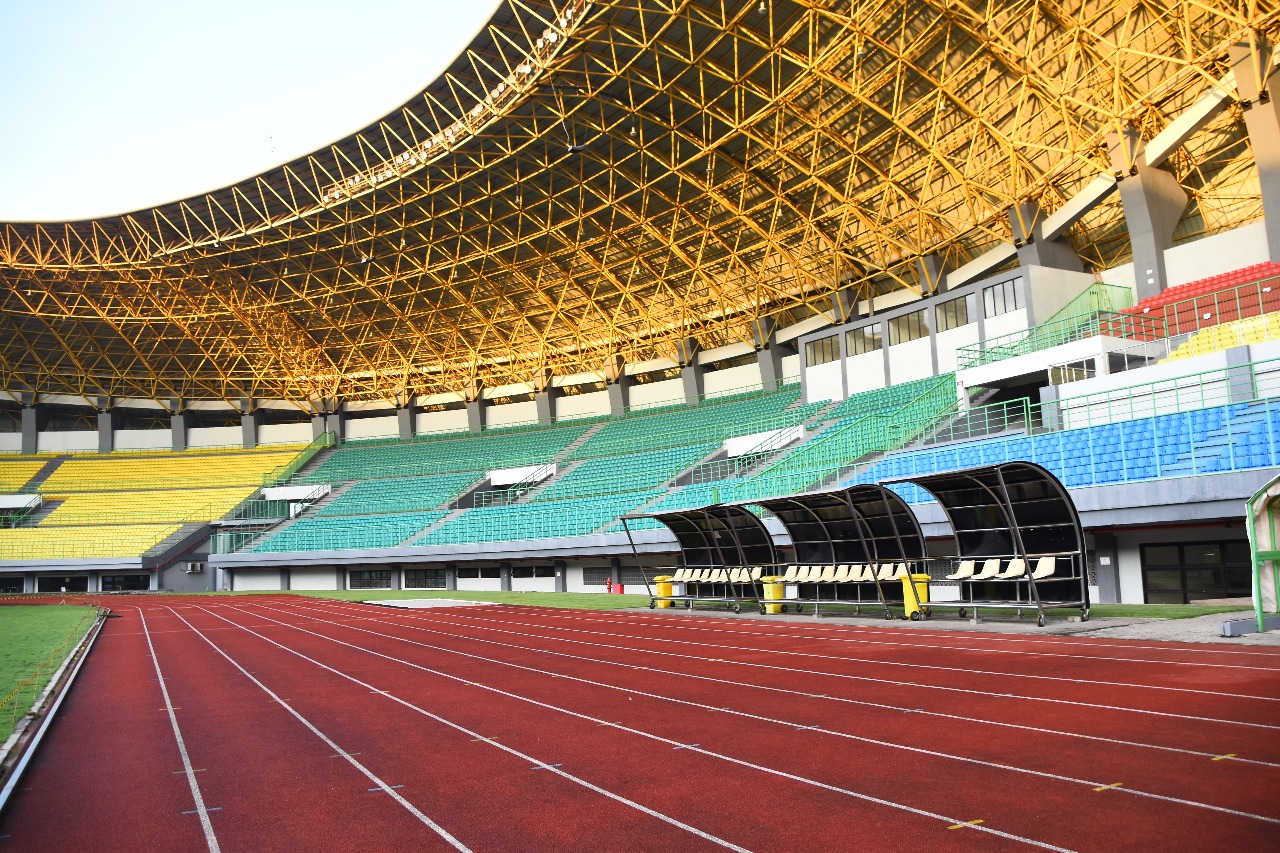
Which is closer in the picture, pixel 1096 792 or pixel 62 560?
pixel 1096 792

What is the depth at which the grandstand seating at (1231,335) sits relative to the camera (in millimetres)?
23812

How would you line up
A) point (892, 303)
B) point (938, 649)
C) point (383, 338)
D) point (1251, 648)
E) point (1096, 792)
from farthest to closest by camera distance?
point (383, 338), point (892, 303), point (938, 649), point (1251, 648), point (1096, 792)

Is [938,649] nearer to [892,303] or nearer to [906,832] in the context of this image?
[906,832]

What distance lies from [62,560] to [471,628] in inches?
1586

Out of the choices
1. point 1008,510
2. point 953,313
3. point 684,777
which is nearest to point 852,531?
point 1008,510

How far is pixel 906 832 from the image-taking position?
5.72m

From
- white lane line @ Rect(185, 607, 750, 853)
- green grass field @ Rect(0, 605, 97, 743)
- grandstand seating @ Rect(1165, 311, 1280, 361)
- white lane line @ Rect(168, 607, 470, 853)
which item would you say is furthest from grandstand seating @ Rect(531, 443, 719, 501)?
white lane line @ Rect(168, 607, 470, 853)

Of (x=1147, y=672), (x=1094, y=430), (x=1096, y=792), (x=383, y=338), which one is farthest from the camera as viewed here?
(x=383, y=338)

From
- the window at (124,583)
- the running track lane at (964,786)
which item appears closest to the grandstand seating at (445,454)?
the window at (124,583)

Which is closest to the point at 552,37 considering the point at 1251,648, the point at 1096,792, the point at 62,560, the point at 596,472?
the point at 596,472

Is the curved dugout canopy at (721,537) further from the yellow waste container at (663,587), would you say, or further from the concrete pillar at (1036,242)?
the concrete pillar at (1036,242)

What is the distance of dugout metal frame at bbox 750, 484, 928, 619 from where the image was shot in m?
20.3

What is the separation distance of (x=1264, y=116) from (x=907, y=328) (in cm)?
1589

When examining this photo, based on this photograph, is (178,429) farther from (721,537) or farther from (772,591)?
(772,591)
